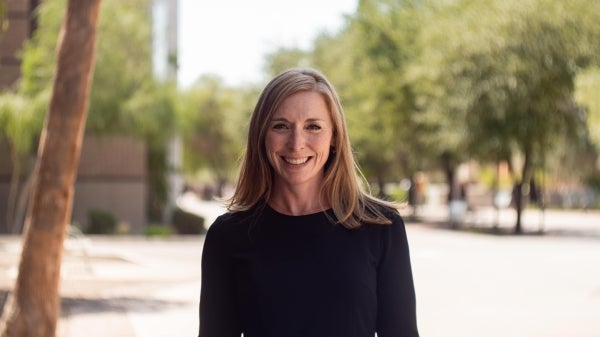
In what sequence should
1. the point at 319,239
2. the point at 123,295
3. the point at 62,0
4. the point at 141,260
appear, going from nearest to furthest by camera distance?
the point at 319,239, the point at 123,295, the point at 141,260, the point at 62,0

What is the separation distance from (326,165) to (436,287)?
1409 centimetres

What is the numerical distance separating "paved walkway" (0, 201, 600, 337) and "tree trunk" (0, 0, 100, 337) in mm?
1871

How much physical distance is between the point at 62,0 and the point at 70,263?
1388 cm

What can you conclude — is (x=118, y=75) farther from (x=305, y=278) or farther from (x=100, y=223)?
(x=305, y=278)

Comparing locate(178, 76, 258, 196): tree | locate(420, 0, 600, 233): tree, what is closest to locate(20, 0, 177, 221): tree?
locate(420, 0, 600, 233): tree

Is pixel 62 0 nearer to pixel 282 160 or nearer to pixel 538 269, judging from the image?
pixel 538 269

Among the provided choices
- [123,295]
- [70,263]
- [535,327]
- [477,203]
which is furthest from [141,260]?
[477,203]

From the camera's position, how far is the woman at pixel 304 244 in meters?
2.70

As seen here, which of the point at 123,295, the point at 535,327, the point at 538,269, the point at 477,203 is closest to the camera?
the point at 535,327

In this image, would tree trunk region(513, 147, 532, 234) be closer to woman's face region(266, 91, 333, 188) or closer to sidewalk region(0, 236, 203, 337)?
sidewalk region(0, 236, 203, 337)

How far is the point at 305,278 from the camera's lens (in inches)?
107

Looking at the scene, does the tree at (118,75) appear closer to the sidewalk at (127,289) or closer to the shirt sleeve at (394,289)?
the sidewalk at (127,289)

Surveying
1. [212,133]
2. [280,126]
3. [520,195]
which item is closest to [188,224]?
[520,195]

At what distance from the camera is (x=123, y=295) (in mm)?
15359
